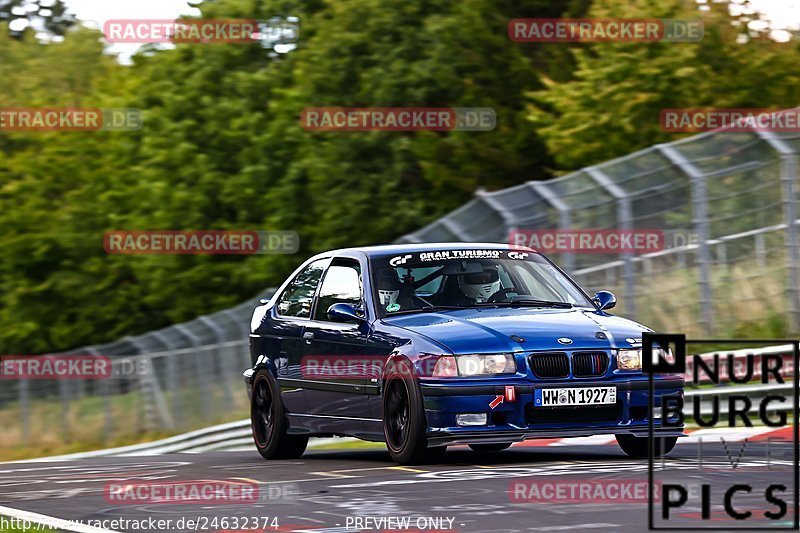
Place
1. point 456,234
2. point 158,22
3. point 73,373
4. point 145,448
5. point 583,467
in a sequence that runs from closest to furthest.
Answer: point 583,467, point 456,234, point 145,448, point 73,373, point 158,22

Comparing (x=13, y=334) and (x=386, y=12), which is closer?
(x=386, y=12)

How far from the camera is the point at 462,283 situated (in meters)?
12.0

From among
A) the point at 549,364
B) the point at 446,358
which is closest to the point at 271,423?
the point at 446,358

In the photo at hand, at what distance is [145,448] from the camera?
2916cm

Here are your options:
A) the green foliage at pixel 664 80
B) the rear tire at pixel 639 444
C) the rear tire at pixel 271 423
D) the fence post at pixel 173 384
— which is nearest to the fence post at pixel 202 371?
the fence post at pixel 173 384

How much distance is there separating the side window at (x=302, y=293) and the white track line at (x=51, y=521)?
4208mm

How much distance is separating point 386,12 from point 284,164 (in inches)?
240

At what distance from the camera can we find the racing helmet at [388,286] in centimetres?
1195

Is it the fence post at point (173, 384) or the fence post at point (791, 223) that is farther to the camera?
the fence post at point (173, 384)

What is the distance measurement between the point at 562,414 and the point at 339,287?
2.61 meters

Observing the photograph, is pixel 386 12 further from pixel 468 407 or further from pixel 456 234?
pixel 468 407

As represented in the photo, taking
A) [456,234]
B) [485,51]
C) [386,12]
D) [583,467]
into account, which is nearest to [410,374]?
[583,467]

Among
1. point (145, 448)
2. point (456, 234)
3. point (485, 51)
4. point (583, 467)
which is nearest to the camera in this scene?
point (583, 467)

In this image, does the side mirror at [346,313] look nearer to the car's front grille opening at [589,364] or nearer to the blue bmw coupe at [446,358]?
the blue bmw coupe at [446,358]
